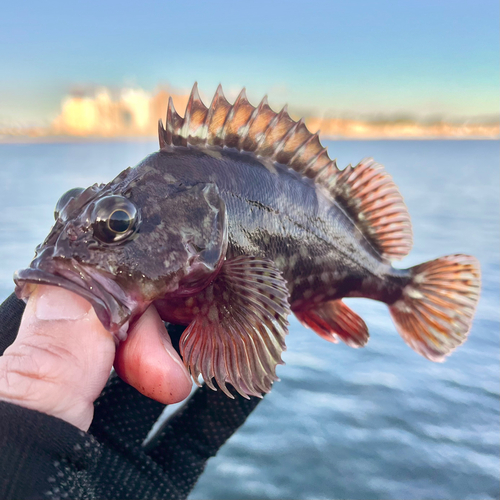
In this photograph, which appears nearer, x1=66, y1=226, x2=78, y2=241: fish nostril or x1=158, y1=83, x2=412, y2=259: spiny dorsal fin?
x1=66, y1=226, x2=78, y2=241: fish nostril

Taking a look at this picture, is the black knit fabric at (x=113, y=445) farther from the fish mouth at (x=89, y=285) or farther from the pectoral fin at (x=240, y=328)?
the pectoral fin at (x=240, y=328)

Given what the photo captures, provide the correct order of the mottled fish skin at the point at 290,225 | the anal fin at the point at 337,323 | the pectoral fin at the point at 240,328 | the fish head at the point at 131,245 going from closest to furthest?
1. the fish head at the point at 131,245
2. the pectoral fin at the point at 240,328
3. the mottled fish skin at the point at 290,225
4. the anal fin at the point at 337,323

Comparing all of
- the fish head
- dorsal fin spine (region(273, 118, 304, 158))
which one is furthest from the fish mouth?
dorsal fin spine (region(273, 118, 304, 158))

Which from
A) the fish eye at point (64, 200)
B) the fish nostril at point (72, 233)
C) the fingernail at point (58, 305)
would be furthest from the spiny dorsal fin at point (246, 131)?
the fingernail at point (58, 305)

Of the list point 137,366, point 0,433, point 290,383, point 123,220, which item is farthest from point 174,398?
point 290,383

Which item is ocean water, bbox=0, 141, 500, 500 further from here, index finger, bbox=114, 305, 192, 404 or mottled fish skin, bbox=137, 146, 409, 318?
index finger, bbox=114, 305, 192, 404

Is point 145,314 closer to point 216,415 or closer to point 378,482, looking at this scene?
point 216,415
